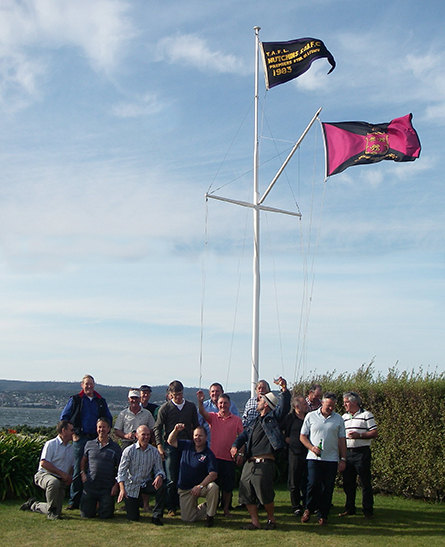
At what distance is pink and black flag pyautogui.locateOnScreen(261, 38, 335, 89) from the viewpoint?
13.5 m

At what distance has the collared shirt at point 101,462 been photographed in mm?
7887

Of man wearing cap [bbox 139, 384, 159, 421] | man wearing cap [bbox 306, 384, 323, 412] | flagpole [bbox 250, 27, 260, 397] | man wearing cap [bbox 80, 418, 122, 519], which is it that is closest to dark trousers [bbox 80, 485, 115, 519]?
man wearing cap [bbox 80, 418, 122, 519]

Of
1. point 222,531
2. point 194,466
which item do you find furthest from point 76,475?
point 222,531

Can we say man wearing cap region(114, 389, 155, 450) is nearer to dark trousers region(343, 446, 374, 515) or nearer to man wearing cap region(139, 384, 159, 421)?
man wearing cap region(139, 384, 159, 421)

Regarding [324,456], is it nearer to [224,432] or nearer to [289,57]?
[224,432]

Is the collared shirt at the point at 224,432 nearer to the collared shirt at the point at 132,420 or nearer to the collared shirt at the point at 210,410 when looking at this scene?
the collared shirt at the point at 210,410

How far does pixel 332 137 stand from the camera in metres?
13.4

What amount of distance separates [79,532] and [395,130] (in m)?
10.4

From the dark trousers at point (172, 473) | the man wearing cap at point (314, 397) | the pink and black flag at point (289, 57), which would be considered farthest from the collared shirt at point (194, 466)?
the pink and black flag at point (289, 57)

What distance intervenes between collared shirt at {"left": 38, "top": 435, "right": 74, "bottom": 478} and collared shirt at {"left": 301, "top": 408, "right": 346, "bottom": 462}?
3.26 meters

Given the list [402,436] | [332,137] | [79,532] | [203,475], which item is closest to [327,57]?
[332,137]

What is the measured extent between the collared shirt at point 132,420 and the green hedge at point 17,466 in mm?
1729

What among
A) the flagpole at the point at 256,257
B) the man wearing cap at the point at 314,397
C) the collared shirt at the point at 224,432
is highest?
the flagpole at the point at 256,257

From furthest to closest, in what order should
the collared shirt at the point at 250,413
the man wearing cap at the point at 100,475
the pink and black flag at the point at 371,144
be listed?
1. the pink and black flag at the point at 371,144
2. the collared shirt at the point at 250,413
3. the man wearing cap at the point at 100,475
